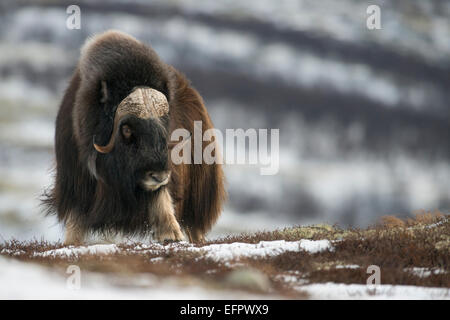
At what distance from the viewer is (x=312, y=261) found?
4863 mm

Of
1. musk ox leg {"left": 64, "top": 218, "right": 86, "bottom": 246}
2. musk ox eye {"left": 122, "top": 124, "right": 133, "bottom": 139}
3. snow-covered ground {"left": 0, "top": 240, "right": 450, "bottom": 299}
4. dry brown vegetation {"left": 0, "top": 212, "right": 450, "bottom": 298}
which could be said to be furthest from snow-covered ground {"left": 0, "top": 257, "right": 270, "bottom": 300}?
musk ox leg {"left": 64, "top": 218, "right": 86, "bottom": 246}

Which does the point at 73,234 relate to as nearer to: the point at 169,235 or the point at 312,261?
the point at 169,235

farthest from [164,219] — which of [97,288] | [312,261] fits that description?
[97,288]

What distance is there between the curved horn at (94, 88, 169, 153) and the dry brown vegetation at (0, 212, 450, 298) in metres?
1.08

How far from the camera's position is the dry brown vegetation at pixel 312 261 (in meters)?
4.37

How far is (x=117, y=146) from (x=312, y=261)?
2351 mm

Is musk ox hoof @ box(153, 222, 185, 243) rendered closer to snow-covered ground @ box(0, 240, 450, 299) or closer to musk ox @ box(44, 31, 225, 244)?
musk ox @ box(44, 31, 225, 244)

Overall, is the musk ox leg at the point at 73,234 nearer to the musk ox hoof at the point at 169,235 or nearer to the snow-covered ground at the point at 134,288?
the musk ox hoof at the point at 169,235

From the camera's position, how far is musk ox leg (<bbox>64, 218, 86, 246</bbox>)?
22.6ft

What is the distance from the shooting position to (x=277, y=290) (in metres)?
4.11

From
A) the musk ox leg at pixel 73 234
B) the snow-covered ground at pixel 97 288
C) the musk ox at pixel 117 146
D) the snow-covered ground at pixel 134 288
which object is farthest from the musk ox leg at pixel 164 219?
the snow-covered ground at pixel 97 288
